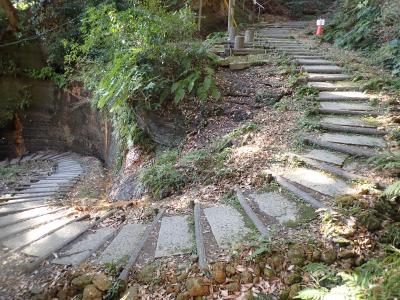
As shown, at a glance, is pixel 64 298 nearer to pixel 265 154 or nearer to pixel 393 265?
pixel 393 265

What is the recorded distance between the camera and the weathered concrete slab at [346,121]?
504cm

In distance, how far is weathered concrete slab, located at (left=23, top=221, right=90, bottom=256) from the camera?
3.41 meters

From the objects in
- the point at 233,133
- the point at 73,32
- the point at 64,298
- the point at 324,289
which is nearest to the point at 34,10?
the point at 73,32

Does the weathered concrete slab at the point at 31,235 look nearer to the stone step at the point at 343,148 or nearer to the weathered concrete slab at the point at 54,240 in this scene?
the weathered concrete slab at the point at 54,240

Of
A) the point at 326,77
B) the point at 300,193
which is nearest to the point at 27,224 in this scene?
the point at 300,193

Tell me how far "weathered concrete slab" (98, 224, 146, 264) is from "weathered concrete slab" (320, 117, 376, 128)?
3.56 meters

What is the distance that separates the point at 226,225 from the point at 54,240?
2002mm

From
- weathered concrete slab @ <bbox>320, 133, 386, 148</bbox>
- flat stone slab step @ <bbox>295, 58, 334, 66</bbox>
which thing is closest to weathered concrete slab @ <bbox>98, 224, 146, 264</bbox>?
weathered concrete slab @ <bbox>320, 133, 386, 148</bbox>

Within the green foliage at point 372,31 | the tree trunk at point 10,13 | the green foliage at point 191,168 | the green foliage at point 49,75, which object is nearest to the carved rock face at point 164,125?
the green foliage at point 191,168

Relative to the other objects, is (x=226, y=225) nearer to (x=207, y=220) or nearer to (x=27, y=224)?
(x=207, y=220)

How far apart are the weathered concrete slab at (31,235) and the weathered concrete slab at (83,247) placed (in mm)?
570

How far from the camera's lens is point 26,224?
4301 mm

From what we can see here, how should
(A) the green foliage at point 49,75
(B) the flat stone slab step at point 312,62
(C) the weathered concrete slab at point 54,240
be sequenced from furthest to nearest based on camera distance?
(A) the green foliage at point 49,75, (B) the flat stone slab step at point 312,62, (C) the weathered concrete slab at point 54,240

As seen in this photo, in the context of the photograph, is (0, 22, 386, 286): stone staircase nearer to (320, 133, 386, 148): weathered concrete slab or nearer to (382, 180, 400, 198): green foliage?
(320, 133, 386, 148): weathered concrete slab
